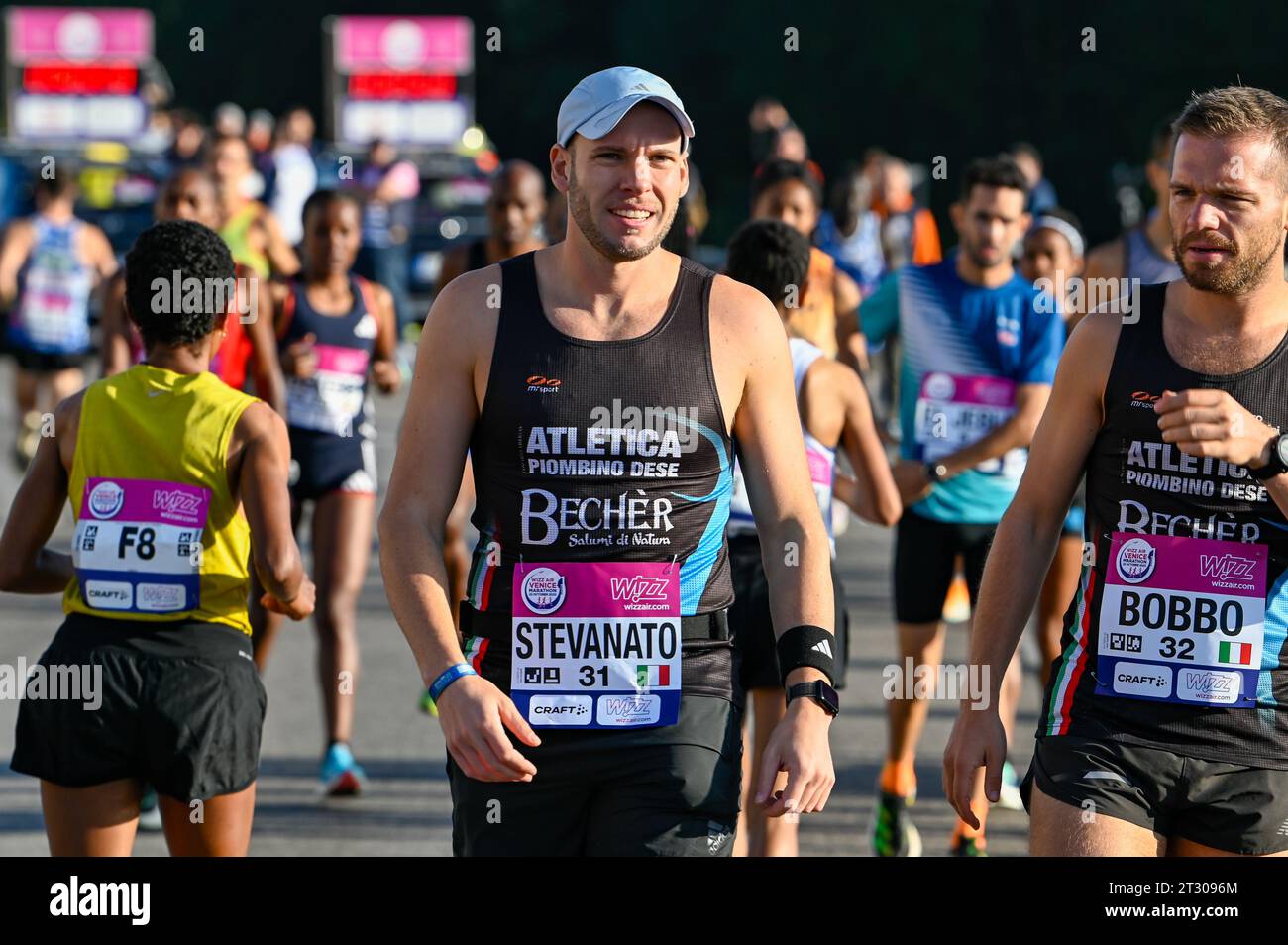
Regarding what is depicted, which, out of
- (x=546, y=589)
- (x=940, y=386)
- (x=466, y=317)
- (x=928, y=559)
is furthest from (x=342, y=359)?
(x=546, y=589)

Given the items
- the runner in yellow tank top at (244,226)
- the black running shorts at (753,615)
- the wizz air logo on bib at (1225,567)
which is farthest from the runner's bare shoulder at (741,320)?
the runner in yellow tank top at (244,226)

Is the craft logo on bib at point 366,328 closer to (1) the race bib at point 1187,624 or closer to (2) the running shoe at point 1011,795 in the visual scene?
(2) the running shoe at point 1011,795

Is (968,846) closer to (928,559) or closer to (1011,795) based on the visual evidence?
(1011,795)

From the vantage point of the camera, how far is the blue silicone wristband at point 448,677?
352cm

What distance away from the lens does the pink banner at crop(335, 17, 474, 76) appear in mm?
32250

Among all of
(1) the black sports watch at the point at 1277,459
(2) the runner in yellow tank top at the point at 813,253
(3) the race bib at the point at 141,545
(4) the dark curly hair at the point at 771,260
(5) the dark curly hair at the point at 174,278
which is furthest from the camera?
(2) the runner in yellow tank top at the point at 813,253

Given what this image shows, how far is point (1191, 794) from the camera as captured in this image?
373 cm

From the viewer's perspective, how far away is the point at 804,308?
706 cm

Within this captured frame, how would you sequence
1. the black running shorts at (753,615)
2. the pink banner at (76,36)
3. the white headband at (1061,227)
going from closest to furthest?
the black running shorts at (753,615), the white headband at (1061,227), the pink banner at (76,36)

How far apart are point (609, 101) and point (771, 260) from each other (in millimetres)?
2136

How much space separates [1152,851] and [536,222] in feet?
16.7

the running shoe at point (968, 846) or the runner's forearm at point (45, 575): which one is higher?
the runner's forearm at point (45, 575)

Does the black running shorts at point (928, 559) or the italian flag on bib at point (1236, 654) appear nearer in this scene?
the italian flag on bib at point (1236, 654)
